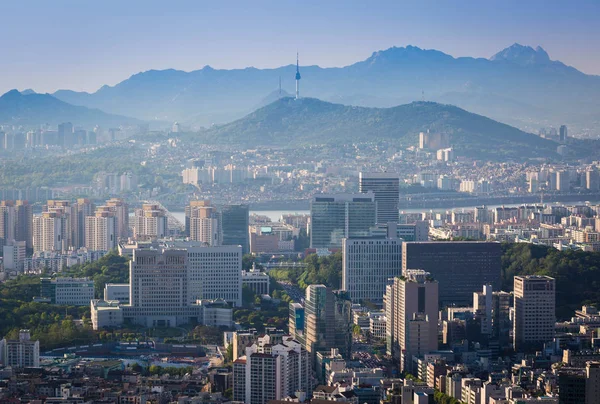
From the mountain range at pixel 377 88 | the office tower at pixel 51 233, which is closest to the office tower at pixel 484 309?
the office tower at pixel 51 233

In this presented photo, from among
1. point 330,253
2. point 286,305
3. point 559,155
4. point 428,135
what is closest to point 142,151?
point 428,135

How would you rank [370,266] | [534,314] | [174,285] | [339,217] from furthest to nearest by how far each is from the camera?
[339,217] → [370,266] → [174,285] → [534,314]

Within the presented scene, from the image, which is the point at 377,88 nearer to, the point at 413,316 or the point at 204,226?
the point at 204,226

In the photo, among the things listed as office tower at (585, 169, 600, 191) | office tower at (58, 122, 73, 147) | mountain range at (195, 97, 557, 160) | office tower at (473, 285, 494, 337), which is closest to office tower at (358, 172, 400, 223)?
Answer: office tower at (473, 285, 494, 337)

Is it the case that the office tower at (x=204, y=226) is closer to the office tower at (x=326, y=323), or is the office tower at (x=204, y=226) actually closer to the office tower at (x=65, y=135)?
the office tower at (x=326, y=323)

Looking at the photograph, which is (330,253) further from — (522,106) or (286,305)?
(522,106)

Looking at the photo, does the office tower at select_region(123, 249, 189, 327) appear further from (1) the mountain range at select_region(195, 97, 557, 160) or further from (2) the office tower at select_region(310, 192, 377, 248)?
(1) the mountain range at select_region(195, 97, 557, 160)

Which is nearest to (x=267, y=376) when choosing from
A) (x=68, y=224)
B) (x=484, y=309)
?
(x=484, y=309)
